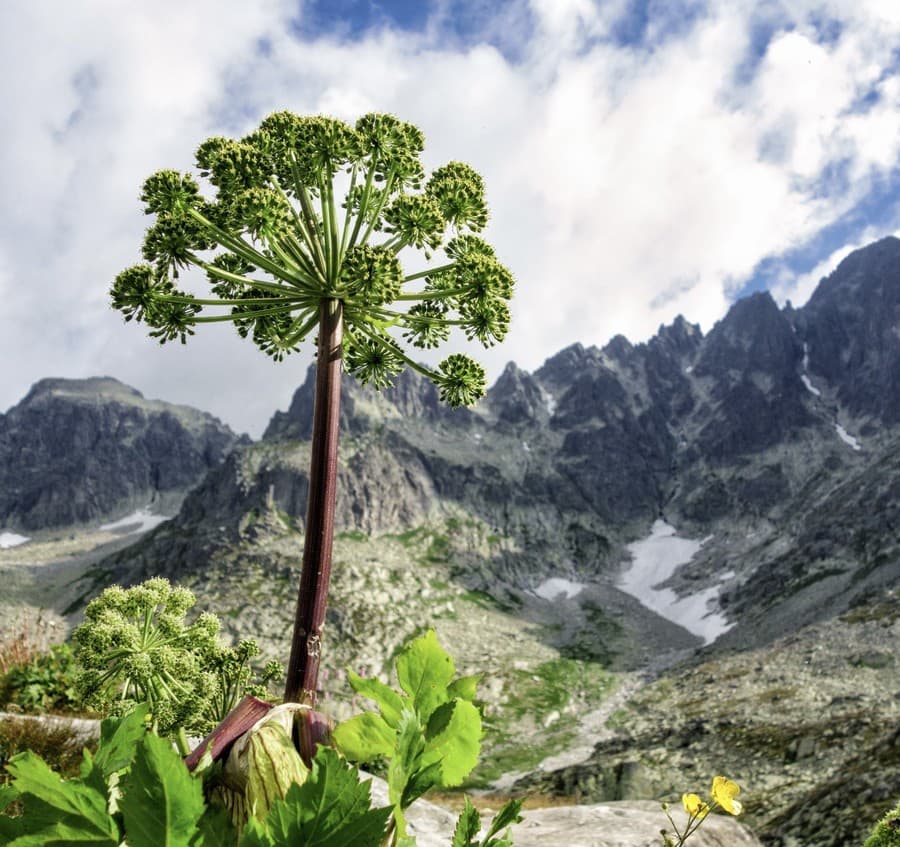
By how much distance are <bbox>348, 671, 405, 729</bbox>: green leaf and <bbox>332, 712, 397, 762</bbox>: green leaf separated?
0.03 metres

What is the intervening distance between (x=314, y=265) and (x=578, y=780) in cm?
3612

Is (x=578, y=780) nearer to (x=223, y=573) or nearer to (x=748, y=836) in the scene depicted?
(x=748, y=836)

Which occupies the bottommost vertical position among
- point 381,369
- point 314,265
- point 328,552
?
point 328,552

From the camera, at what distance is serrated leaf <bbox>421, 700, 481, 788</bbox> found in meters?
1.68

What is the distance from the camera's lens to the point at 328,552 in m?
3.11

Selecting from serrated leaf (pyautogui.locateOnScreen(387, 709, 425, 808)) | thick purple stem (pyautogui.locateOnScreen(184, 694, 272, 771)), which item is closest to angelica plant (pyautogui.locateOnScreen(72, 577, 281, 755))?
thick purple stem (pyautogui.locateOnScreen(184, 694, 272, 771))

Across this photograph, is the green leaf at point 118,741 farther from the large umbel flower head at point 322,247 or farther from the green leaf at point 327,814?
the large umbel flower head at point 322,247

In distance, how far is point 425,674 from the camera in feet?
5.92

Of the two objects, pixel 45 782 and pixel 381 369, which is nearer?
pixel 45 782

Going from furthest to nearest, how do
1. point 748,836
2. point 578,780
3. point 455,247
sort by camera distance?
1. point 578,780
2. point 748,836
3. point 455,247

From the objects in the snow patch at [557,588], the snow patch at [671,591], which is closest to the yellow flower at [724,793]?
the snow patch at [671,591]

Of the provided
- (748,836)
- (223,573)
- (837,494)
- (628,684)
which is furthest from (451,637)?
(748,836)

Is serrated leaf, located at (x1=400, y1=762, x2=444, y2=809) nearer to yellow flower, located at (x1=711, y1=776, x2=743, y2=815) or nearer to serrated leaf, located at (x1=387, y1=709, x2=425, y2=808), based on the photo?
serrated leaf, located at (x1=387, y1=709, x2=425, y2=808)

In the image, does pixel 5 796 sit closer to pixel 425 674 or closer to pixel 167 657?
pixel 425 674
